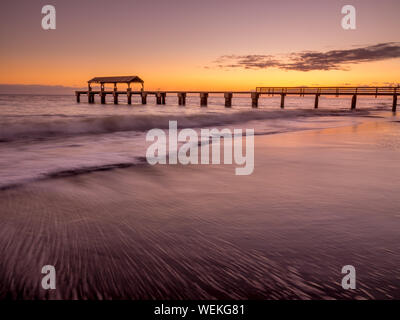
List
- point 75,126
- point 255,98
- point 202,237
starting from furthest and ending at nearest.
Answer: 1. point 255,98
2. point 75,126
3. point 202,237

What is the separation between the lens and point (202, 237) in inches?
107

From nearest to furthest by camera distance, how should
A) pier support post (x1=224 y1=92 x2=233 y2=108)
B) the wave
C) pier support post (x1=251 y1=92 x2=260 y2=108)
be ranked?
the wave → pier support post (x1=251 y1=92 x2=260 y2=108) → pier support post (x1=224 y1=92 x2=233 y2=108)

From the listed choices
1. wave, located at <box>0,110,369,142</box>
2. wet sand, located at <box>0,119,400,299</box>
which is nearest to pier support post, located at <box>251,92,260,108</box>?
wave, located at <box>0,110,369,142</box>

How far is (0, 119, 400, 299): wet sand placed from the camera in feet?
6.43

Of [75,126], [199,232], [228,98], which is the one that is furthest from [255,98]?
[199,232]

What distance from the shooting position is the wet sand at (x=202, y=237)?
77.2 inches

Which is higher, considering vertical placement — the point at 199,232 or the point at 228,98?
the point at 228,98

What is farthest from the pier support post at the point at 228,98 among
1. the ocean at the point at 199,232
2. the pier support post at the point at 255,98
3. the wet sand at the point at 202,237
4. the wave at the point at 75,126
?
the wet sand at the point at 202,237

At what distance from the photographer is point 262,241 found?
2.62 meters

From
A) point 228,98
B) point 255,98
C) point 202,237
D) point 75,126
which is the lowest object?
point 202,237

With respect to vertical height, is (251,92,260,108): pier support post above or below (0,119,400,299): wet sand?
above

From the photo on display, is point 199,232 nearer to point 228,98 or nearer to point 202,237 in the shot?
point 202,237

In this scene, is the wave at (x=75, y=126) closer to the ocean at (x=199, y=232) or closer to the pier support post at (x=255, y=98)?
the ocean at (x=199, y=232)

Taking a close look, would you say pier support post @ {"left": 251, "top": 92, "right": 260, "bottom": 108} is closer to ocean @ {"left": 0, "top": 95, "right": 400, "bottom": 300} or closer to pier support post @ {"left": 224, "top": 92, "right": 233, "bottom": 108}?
pier support post @ {"left": 224, "top": 92, "right": 233, "bottom": 108}
